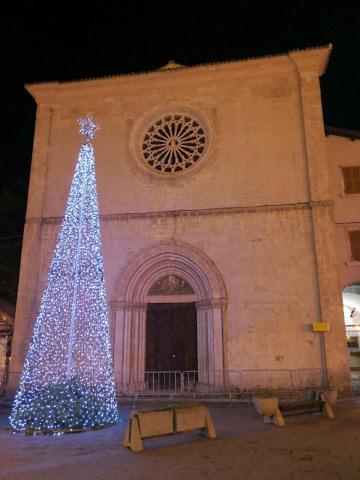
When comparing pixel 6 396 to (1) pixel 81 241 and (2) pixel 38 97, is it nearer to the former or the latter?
(1) pixel 81 241

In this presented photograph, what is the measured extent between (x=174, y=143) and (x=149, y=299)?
19.8 ft

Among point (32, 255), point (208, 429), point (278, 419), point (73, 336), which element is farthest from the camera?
point (32, 255)

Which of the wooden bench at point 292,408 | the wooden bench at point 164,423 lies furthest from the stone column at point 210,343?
the wooden bench at point 164,423

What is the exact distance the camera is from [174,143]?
16.2 m

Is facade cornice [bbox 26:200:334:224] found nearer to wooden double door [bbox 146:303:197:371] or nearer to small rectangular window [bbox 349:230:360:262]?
small rectangular window [bbox 349:230:360:262]

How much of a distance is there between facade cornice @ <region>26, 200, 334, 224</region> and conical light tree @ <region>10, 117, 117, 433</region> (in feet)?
12.2

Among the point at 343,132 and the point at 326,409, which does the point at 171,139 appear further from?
the point at 326,409

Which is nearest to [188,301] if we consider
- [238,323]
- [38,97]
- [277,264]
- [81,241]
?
[238,323]

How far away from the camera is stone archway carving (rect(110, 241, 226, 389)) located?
1363 cm

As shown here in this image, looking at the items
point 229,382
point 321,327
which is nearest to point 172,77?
point 321,327

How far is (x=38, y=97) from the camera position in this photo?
17.3 m

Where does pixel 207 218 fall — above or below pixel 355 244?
above

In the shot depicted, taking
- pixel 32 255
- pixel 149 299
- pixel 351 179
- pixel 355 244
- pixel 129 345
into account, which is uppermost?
pixel 351 179

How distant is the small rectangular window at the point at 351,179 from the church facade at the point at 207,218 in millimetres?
1936
